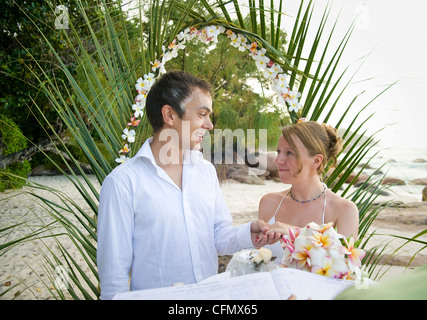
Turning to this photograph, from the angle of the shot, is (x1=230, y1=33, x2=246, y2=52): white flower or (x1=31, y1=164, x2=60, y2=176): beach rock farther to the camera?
(x1=31, y1=164, x2=60, y2=176): beach rock

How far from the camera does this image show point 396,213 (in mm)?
7914

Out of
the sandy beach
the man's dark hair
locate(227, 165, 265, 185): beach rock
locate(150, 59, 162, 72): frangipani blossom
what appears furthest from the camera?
locate(227, 165, 265, 185): beach rock

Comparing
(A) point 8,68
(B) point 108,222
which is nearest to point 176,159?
(B) point 108,222

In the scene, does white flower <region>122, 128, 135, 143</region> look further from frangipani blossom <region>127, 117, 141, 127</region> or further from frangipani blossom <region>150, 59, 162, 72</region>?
frangipani blossom <region>150, 59, 162, 72</region>

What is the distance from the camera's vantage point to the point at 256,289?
0.92m

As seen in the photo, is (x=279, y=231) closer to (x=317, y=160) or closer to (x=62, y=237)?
(x=317, y=160)

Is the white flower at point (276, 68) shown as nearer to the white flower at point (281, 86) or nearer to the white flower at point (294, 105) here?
the white flower at point (281, 86)

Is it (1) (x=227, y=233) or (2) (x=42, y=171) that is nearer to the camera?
(1) (x=227, y=233)

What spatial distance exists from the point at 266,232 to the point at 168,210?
0.49 m

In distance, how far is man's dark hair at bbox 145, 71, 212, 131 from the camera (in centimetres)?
187

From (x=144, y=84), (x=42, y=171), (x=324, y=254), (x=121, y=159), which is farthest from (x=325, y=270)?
(x=42, y=171)

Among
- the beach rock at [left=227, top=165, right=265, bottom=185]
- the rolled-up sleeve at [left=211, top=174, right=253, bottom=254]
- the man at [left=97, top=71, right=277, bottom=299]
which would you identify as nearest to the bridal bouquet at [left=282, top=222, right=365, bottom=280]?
the man at [left=97, top=71, right=277, bottom=299]

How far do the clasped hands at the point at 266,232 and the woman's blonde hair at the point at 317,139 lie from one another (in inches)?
21.4

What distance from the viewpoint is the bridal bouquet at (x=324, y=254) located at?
1.07 meters
